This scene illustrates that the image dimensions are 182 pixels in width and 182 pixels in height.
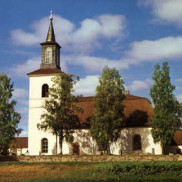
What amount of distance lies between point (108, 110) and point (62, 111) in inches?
241

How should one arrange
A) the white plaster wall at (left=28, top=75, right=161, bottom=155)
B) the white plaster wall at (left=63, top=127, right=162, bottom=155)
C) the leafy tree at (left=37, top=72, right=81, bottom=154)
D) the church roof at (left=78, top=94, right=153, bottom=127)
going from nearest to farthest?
the leafy tree at (left=37, top=72, right=81, bottom=154), the white plaster wall at (left=63, top=127, right=162, bottom=155), the white plaster wall at (left=28, top=75, right=161, bottom=155), the church roof at (left=78, top=94, right=153, bottom=127)

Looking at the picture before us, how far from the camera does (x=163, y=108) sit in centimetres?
3997

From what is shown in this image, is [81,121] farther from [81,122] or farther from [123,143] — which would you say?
[123,143]

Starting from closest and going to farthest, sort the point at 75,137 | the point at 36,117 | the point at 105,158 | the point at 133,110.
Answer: the point at 105,158 < the point at 75,137 < the point at 133,110 < the point at 36,117

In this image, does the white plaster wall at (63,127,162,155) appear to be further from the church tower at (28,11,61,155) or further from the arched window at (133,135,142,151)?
the church tower at (28,11,61,155)

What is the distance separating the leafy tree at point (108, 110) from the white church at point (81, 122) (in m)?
3.75

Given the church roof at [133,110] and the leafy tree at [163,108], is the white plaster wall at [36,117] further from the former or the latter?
the leafy tree at [163,108]

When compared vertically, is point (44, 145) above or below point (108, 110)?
below

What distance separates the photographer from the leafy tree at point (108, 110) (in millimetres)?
38375

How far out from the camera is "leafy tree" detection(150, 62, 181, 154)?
39312 millimetres

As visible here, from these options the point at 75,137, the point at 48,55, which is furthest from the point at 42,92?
the point at 75,137

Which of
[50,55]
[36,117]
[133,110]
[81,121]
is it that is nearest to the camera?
[133,110]

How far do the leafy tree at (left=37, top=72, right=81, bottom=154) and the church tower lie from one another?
13.3 feet

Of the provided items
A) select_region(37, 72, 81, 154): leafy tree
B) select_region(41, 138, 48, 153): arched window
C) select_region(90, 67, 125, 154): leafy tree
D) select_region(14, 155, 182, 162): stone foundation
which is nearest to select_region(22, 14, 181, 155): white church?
select_region(41, 138, 48, 153): arched window
